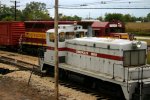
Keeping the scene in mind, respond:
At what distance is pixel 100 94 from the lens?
15.6 m

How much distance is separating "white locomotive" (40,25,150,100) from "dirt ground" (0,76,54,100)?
2146 millimetres

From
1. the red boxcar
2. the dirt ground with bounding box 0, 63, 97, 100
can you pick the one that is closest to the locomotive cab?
the dirt ground with bounding box 0, 63, 97, 100

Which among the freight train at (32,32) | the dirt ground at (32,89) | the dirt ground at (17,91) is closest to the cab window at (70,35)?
the dirt ground at (32,89)

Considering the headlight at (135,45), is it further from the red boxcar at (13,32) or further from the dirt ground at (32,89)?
the red boxcar at (13,32)

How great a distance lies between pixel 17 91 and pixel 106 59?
4.67 meters

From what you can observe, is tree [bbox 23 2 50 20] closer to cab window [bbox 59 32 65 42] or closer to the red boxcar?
the red boxcar

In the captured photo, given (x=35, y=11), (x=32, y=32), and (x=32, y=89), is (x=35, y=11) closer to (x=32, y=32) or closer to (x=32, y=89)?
(x=32, y=32)

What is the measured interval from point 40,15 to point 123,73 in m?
82.6

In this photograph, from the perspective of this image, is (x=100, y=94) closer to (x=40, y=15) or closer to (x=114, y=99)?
(x=114, y=99)

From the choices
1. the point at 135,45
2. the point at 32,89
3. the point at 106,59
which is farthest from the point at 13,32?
the point at 135,45

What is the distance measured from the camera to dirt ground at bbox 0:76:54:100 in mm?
15203

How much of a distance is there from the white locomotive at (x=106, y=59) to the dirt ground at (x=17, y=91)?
215 centimetres

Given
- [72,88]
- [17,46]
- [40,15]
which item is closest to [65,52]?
[72,88]

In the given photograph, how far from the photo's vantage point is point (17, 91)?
1644cm
